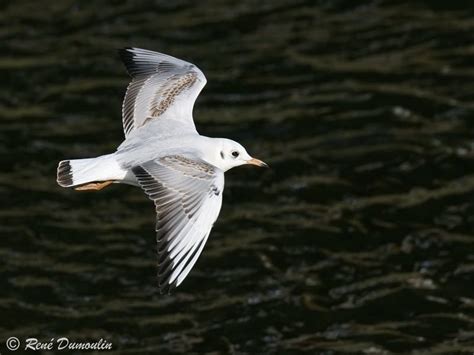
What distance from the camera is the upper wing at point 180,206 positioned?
29.7ft

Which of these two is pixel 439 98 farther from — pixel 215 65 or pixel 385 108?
pixel 215 65

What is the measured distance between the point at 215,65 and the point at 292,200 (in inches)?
140

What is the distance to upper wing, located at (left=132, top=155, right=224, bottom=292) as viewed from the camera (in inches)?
356

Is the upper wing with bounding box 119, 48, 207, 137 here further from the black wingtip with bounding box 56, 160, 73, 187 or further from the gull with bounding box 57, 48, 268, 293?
the black wingtip with bounding box 56, 160, 73, 187

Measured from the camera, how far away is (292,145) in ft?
51.0

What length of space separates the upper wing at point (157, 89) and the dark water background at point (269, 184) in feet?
8.42

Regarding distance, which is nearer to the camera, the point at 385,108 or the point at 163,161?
the point at 163,161

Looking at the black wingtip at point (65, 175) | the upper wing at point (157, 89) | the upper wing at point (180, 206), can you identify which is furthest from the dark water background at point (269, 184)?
the upper wing at point (180, 206)

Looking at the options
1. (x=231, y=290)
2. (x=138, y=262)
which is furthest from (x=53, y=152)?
(x=231, y=290)

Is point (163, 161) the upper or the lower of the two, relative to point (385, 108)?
upper

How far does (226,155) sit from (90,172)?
1.30 meters

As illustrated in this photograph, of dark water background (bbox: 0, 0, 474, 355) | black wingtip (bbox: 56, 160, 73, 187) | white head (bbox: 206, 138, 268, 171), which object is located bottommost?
dark water background (bbox: 0, 0, 474, 355)

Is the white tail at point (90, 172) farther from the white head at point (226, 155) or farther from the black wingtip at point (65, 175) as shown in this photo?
the white head at point (226, 155)

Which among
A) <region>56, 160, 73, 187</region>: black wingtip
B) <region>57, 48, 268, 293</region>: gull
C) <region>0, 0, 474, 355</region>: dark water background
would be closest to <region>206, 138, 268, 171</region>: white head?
<region>57, 48, 268, 293</region>: gull
